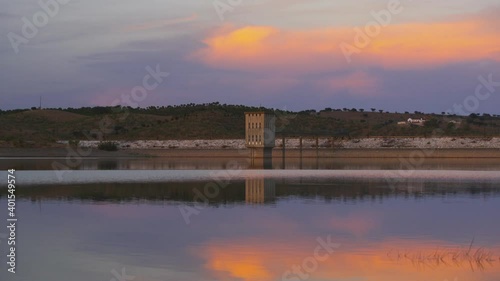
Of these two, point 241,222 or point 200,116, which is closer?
point 241,222

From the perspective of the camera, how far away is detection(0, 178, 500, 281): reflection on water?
14.6 m

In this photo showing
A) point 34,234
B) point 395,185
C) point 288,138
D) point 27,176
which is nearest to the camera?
point 34,234

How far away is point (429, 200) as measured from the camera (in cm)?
Result: 2925

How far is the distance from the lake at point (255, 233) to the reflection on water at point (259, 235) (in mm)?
31

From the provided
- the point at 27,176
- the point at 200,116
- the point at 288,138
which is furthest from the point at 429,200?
the point at 200,116

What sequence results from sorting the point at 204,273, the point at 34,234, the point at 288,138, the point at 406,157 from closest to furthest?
the point at 204,273
the point at 34,234
the point at 406,157
the point at 288,138

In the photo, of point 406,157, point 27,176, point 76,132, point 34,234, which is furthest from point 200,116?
point 34,234

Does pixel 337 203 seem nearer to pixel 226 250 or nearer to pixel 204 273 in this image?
pixel 226 250

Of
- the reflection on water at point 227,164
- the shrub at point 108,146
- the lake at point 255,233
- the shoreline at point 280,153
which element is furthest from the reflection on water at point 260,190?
the shrub at point 108,146

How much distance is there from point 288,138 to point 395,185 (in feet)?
214

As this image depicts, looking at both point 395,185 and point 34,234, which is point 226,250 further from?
point 395,185

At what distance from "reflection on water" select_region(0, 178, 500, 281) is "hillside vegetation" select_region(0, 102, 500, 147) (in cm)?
6878

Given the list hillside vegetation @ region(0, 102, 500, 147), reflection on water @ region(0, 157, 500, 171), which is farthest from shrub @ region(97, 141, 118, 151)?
reflection on water @ region(0, 157, 500, 171)

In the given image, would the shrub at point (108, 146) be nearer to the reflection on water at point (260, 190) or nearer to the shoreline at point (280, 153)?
the shoreline at point (280, 153)
